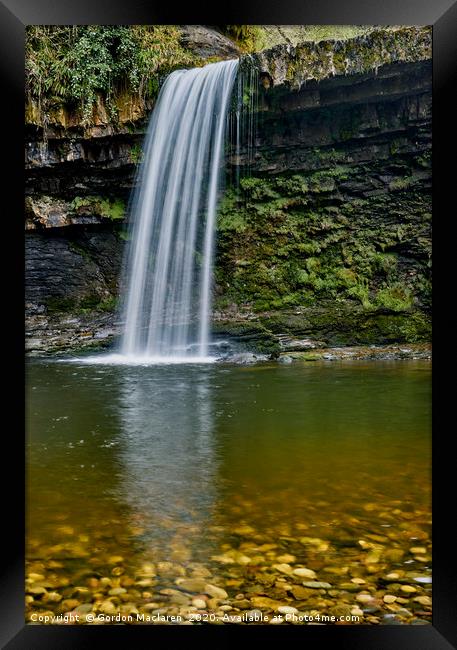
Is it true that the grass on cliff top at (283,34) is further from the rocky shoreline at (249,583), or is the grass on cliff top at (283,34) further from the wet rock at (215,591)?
the wet rock at (215,591)

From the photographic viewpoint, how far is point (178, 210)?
12.4 meters

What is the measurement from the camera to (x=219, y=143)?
12273 millimetres

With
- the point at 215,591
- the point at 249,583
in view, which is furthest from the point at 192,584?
the point at 249,583

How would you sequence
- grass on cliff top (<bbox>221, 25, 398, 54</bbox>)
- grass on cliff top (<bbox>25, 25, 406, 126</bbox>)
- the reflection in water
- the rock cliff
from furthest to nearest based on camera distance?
1. the rock cliff
2. grass on cliff top (<bbox>25, 25, 406, 126</bbox>)
3. grass on cliff top (<bbox>221, 25, 398, 54</bbox>)
4. the reflection in water

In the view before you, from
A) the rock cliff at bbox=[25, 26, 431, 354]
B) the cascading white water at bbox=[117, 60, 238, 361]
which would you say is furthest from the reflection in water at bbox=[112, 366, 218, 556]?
the rock cliff at bbox=[25, 26, 431, 354]

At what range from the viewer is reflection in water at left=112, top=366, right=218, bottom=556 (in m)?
2.64

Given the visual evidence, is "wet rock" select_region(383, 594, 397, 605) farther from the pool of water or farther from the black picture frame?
the black picture frame

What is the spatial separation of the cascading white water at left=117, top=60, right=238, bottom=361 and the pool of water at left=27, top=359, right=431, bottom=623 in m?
6.30

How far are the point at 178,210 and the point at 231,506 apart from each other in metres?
10.4

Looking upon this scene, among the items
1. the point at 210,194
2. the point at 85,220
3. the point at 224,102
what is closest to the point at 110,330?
the point at 85,220

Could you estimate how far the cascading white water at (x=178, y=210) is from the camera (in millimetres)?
11969

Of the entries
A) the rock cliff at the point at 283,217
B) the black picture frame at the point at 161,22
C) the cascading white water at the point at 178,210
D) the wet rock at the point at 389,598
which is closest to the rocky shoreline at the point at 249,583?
the wet rock at the point at 389,598

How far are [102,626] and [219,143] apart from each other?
11933 millimetres

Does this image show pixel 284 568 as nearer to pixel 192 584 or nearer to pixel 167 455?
pixel 192 584
